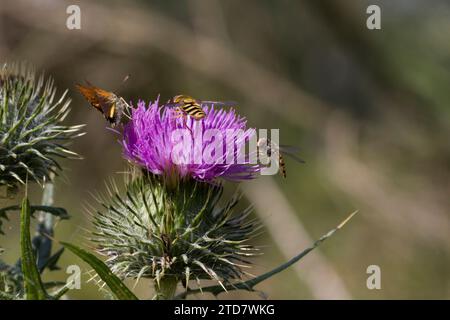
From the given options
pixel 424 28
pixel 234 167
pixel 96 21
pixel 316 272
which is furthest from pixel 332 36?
pixel 234 167

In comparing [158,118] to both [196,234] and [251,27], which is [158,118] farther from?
[251,27]

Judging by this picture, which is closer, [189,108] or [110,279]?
[110,279]

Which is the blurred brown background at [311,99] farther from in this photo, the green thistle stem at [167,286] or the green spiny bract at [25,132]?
the green thistle stem at [167,286]

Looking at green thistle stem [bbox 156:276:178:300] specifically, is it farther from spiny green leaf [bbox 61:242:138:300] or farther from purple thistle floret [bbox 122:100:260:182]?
spiny green leaf [bbox 61:242:138:300]

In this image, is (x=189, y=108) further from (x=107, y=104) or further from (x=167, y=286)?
(x=167, y=286)

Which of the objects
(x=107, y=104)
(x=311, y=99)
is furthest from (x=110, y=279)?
(x=311, y=99)

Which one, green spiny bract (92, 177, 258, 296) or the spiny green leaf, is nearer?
the spiny green leaf

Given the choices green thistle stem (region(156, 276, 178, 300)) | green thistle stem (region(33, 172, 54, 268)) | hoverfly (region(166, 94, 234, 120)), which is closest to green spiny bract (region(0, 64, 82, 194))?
green thistle stem (region(33, 172, 54, 268))
